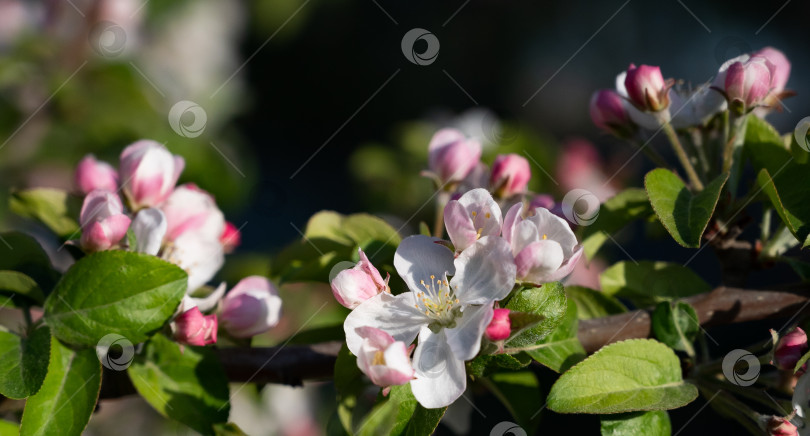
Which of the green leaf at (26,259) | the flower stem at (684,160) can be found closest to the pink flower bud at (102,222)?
the green leaf at (26,259)

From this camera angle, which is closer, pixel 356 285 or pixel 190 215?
pixel 356 285

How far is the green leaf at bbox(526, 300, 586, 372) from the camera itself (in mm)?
790

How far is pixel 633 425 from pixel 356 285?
33cm

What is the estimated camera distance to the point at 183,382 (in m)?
0.85

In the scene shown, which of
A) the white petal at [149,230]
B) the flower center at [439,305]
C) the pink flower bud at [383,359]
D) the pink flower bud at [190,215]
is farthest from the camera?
the pink flower bud at [190,215]

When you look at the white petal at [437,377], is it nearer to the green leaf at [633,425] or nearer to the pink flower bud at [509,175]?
the green leaf at [633,425]

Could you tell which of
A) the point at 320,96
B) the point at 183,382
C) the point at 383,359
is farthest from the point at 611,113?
the point at 320,96

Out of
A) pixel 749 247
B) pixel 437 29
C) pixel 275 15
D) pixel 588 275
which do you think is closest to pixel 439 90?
pixel 437 29

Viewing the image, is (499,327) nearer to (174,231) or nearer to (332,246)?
(332,246)

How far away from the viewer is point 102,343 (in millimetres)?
793

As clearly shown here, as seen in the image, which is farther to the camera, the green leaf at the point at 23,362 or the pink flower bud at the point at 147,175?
the pink flower bud at the point at 147,175

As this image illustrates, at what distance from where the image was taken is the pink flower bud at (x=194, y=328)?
2.61 ft

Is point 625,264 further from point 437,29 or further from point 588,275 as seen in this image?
point 437,29

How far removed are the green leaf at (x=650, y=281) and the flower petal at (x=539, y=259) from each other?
9.9 inches
